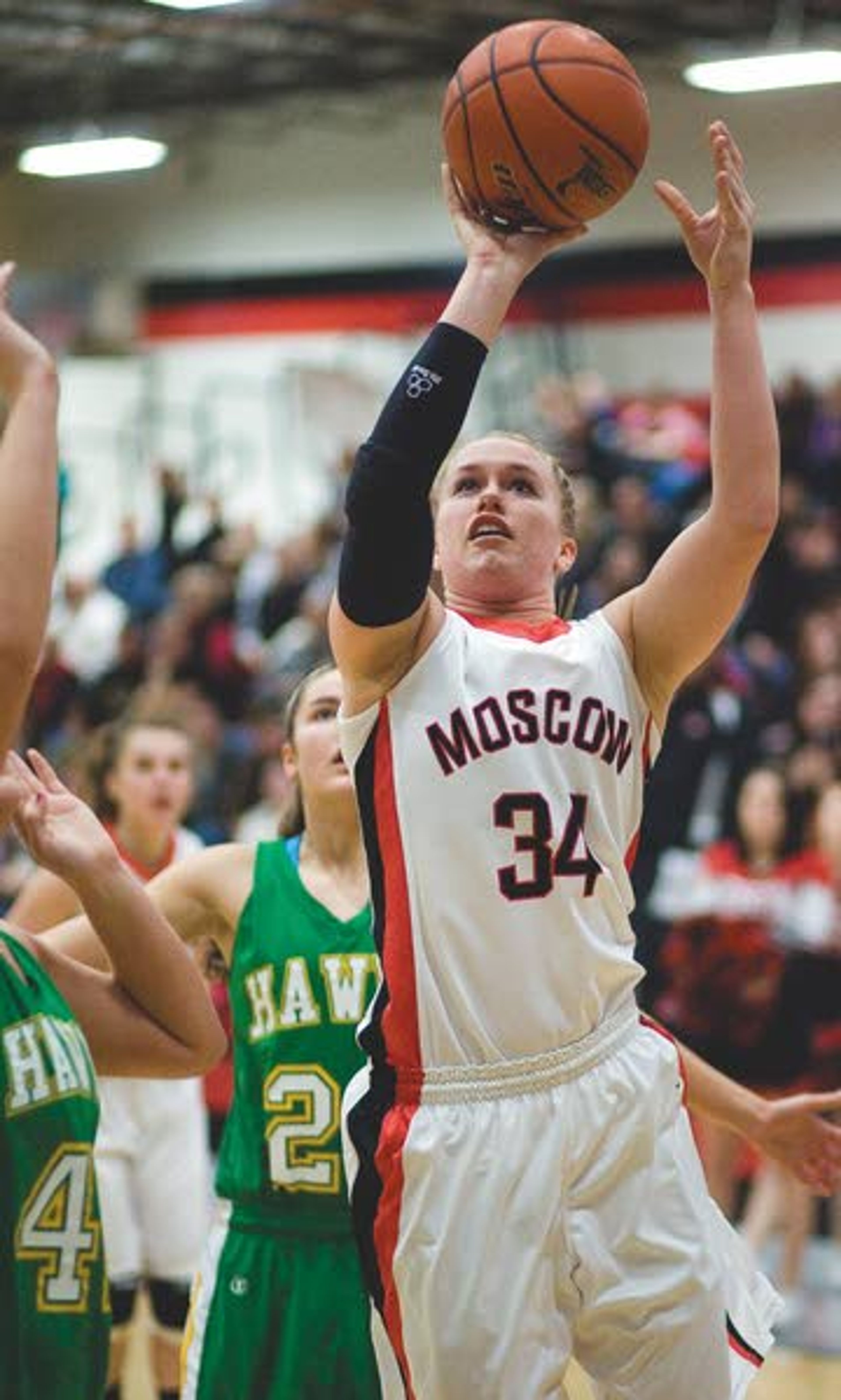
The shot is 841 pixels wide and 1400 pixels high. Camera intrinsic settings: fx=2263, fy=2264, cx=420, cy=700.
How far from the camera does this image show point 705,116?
61.8ft

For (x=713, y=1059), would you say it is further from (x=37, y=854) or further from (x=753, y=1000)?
(x=37, y=854)

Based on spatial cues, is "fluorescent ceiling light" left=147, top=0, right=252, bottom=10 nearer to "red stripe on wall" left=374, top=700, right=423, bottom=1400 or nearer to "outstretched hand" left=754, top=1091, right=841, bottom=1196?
"outstretched hand" left=754, top=1091, right=841, bottom=1196

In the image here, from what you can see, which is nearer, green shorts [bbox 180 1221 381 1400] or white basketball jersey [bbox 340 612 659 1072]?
white basketball jersey [bbox 340 612 659 1072]

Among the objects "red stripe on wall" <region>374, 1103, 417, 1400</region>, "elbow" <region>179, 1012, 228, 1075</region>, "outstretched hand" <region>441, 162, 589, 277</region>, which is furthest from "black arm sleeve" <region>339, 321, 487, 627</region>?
"red stripe on wall" <region>374, 1103, 417, 1400</region>

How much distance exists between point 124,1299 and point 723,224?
3820mm

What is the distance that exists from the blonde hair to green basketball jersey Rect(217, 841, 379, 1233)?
3.20ft

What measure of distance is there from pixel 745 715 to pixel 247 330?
11463 mm

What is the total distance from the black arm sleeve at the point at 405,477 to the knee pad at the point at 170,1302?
356cm

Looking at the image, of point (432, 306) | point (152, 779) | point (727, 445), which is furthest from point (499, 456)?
point (432, 306)

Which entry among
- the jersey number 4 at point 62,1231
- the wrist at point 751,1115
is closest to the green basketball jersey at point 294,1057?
the wrist at point 751,1115

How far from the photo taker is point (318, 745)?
480 cm

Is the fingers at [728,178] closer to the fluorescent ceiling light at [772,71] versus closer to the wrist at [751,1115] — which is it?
the wrist at [751,1115]

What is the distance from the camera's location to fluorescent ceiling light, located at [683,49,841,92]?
1614 centimetres

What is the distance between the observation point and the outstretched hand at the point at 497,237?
342 cm
